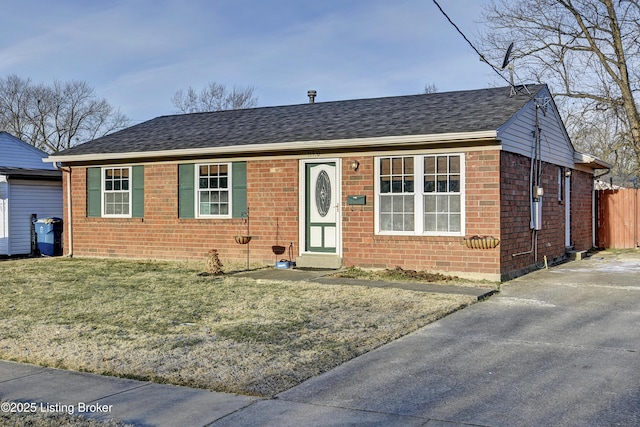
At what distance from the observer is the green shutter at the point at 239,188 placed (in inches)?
577

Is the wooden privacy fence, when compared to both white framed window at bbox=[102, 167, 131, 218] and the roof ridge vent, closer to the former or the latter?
the roof ridge vent

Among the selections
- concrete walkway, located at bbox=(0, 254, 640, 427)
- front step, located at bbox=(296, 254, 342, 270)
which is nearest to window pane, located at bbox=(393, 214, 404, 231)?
front step, located at bbox=(296, 254, 342, 270)

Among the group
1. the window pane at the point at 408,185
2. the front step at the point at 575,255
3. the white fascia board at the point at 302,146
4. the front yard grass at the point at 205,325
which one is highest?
the white fascia board at the point at 302,146

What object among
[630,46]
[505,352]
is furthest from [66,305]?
[630,46]

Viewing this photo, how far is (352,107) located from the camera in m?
16.9

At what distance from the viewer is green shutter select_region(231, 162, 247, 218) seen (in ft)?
48.1

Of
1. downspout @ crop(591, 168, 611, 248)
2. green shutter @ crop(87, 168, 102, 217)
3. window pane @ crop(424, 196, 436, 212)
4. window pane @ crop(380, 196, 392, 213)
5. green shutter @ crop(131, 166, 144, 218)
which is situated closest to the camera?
window pane @ crop(424, 196, 436, 212)

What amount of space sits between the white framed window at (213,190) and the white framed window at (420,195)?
3.80 meters

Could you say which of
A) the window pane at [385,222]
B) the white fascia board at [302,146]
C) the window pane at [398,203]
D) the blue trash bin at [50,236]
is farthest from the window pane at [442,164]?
the blue trash bin at [50,236]

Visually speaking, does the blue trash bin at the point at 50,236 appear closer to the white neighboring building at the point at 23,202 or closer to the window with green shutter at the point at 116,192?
the white neighboring building at the point at 23,202

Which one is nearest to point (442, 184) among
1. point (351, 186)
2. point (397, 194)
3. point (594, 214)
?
point (397, 194)

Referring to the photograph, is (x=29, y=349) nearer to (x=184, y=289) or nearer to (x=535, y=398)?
(x=184, y=289)

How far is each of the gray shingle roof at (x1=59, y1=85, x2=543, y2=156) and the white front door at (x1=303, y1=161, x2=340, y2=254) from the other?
2.40ft

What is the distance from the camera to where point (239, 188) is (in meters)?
14.7
